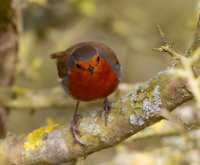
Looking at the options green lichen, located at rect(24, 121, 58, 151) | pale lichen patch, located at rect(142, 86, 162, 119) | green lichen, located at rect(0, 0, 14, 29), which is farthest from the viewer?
green lichen, located at rect(0, 0, 14, 29)

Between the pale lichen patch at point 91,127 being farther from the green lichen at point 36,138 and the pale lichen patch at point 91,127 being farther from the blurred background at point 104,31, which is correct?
the blurred background at point 104,31

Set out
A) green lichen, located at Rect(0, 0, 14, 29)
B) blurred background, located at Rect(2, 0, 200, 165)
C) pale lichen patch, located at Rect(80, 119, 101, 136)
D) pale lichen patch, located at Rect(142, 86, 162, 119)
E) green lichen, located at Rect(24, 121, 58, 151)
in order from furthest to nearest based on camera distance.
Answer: blurred background, located at Rect(2, 0, 200, 165)
green lichen, located at Rect(0, 0, 14, 29)
green lichen, located at Rect(24, 121, 58, 151)
pale lichen patch, located at Rect(80, 119, 101, 136)
pale lichen patch, located at Rect(142, 86, 162, 119)

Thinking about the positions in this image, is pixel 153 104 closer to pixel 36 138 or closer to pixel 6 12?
pixel 36 138

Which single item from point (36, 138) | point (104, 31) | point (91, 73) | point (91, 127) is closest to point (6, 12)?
point (91, 73)

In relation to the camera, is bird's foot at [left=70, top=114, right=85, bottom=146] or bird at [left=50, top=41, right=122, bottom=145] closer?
bird's foot at [left=70, top=114, right=85, bottom=146]

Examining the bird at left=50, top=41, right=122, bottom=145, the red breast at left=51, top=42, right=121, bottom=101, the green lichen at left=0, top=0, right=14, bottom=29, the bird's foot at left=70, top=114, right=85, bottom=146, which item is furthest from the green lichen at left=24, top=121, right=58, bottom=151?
the green lichen at left=0, top=0, right=14, bottom=29

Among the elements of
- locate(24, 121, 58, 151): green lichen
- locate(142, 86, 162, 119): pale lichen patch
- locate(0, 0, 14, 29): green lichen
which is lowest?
locate(24, 121, 58, 151): green lichen

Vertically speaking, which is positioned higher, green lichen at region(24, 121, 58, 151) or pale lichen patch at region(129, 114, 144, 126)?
pale lichen patch at region(129, 114, 144, 126)

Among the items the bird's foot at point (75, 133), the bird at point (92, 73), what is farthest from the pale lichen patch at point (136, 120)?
the bird at point (92, 73)

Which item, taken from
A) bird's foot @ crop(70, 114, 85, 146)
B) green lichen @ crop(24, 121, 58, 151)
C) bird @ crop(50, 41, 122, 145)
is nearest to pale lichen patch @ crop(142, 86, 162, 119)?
bird's foot @ crop(70, 114, 85, 146)

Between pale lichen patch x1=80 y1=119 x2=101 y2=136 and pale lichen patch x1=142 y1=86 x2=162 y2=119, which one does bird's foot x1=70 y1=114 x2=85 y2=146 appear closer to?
pale lichen patch x1=80 y1=119 x2=101 y2=136

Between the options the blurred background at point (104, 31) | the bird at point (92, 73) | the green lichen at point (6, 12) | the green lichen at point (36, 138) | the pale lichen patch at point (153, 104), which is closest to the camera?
the pale lichen patch at point (153, 104)
